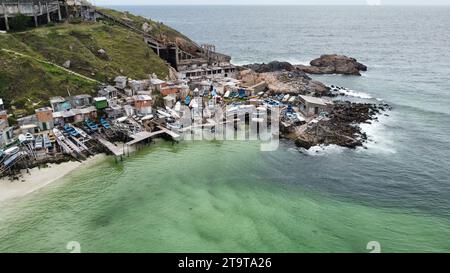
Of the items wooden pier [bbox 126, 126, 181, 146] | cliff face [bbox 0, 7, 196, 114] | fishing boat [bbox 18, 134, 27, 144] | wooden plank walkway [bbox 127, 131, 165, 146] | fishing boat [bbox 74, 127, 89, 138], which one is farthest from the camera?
cliff face [bbox 0, 7, 196, 114]

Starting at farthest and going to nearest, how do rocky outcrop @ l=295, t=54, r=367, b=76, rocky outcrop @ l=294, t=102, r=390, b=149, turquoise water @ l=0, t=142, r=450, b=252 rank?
rocky outcrop @ l=295, t=54, r=367, b=76 < rocky outcrop @ l=294, t=102, r=390, b=149 < turquoise water @ l=0, t=142, r=450, b=252

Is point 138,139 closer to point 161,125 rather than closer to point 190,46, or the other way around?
point 161,125

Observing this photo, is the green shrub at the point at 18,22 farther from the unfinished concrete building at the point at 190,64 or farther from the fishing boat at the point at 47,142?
the fishing boat at the point at 47,142

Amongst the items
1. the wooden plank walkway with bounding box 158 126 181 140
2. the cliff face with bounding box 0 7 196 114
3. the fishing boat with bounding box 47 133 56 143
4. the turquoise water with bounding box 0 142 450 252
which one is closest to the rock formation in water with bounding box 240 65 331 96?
the cliff face with bounding box 0 7 196 114

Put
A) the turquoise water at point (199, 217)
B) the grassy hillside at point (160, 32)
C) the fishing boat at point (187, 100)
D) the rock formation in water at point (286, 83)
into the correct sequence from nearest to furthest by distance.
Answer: the turquoise water at point (199, 217)
the fishing boat at point (187, 100)
the rock formation in water at point (286, 83)
the grassy hillside at point (160, 32)

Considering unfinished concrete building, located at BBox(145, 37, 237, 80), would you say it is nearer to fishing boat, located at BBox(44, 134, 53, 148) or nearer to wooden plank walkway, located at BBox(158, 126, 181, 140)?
wooden plank walkway, located at BBox(158, 126, 181, 140)

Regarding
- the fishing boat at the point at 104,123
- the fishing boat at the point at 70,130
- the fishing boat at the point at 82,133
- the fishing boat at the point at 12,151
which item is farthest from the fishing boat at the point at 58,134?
the fishing boat at the point at 104,123
